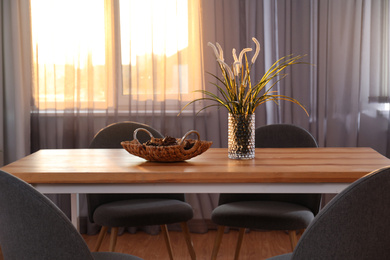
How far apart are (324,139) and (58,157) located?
6.42 ft

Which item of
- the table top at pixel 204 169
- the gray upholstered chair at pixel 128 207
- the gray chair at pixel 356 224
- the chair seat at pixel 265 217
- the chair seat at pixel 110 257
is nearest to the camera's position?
the gray chair at pixel 356 224

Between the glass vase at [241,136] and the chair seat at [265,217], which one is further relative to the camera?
the chair seat at [265,217]

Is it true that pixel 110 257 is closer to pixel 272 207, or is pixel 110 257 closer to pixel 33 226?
pixel 33 226

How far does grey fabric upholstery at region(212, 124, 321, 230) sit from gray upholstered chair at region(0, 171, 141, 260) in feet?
3.92

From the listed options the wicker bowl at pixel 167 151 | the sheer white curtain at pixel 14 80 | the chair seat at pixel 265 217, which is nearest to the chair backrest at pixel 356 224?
the wicker bowl at pixel 167 151

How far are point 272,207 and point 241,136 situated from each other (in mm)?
545

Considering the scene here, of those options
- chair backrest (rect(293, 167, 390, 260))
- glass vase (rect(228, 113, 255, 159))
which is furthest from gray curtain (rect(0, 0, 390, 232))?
chair backrest (rect(293, 167, 390, 260))

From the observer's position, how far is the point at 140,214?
239 centimetres

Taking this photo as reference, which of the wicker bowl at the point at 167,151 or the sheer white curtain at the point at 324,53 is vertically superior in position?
the sheer white curtain at the point at 324,53

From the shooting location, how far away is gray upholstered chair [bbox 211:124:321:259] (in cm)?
230

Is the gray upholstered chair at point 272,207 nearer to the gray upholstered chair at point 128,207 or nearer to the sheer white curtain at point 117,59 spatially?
the gray upholstered chair at point 128,207

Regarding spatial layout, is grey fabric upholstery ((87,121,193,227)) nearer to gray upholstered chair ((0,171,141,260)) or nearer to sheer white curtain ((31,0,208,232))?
sheer white curtain ((31,0,208,232))

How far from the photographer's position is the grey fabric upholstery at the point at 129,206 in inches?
94.1

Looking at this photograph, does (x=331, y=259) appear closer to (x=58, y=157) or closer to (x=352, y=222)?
(x=352, y=222)
